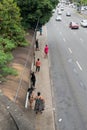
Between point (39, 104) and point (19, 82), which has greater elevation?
point (19, 82)

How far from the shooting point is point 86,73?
1243 inches

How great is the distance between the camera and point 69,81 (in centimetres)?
2942

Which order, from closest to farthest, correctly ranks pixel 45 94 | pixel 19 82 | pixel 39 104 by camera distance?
pixel 19 82, pixel 39 104, pixel 45 94

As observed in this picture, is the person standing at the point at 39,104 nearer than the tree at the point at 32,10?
Yes

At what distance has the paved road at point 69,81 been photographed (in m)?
21.1

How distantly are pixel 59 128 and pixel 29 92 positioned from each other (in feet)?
9.47

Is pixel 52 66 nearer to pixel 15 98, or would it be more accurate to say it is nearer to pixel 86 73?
pixel 86 73

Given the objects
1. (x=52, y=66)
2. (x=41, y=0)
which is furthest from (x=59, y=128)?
(x=41, y=0)

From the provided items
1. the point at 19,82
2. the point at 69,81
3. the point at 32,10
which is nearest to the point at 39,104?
the point at 19,82

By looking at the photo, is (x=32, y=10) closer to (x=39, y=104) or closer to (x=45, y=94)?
(x=45, y=94)

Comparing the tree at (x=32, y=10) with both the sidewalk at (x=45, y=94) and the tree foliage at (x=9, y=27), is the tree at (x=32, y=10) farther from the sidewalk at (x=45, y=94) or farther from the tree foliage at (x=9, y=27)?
the tree foliage at (x=9, y=27)

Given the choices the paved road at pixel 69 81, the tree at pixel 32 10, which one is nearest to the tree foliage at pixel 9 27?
the paved road at pixel 69 81

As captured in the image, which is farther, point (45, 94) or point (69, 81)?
point (69, 81)

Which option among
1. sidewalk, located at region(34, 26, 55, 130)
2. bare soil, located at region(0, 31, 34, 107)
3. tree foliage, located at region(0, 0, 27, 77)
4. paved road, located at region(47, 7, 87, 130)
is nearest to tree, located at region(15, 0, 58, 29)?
sidewalk, located at region(34, 26, 55, 130)
